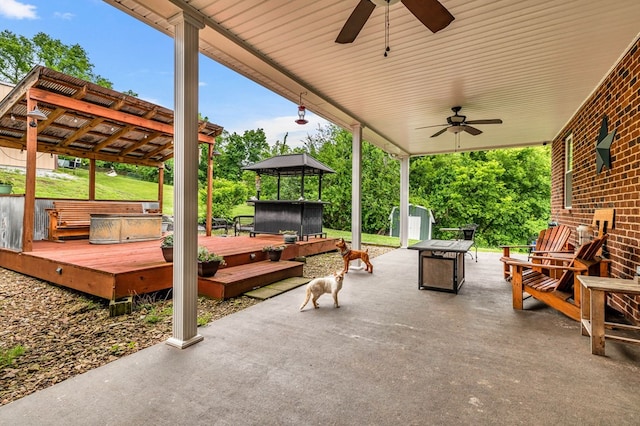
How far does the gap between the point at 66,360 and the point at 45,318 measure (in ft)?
4.36

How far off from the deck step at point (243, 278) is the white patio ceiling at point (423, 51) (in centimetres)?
278

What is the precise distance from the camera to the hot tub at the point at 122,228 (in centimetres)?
624

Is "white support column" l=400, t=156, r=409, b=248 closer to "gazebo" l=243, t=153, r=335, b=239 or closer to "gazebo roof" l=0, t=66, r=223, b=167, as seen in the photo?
"gazebo" l=243, t=153, r=335, b=239

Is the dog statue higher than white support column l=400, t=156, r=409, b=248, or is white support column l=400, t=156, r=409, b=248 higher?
white support column l=400, t=156, r=409, b=248

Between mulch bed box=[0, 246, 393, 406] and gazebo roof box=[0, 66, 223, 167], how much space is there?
123 inches

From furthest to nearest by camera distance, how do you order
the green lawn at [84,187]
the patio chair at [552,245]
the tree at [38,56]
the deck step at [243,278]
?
the tree at [38,56]
the green lawn at [84,187]
the patio chair at [552,245]
the deck step at [243,278]

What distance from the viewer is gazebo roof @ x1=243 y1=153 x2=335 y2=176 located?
809 cm

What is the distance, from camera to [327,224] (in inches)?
601

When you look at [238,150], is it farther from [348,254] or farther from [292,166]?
[348,254]

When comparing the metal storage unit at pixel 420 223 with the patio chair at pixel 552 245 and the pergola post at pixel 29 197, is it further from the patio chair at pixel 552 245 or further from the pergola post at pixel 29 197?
the pergola post at pixel 29 197

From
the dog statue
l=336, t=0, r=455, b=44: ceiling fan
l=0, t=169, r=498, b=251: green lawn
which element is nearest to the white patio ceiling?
l=336, t=0, r=455, b=44: ceiling fan

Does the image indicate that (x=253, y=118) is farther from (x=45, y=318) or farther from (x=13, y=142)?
(x=45, y=318)

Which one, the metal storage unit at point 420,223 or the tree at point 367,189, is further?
the tree at point 367,189

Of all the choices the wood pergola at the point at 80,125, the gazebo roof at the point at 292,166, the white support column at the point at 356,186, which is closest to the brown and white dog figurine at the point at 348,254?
the white support column at the point at 356,186
